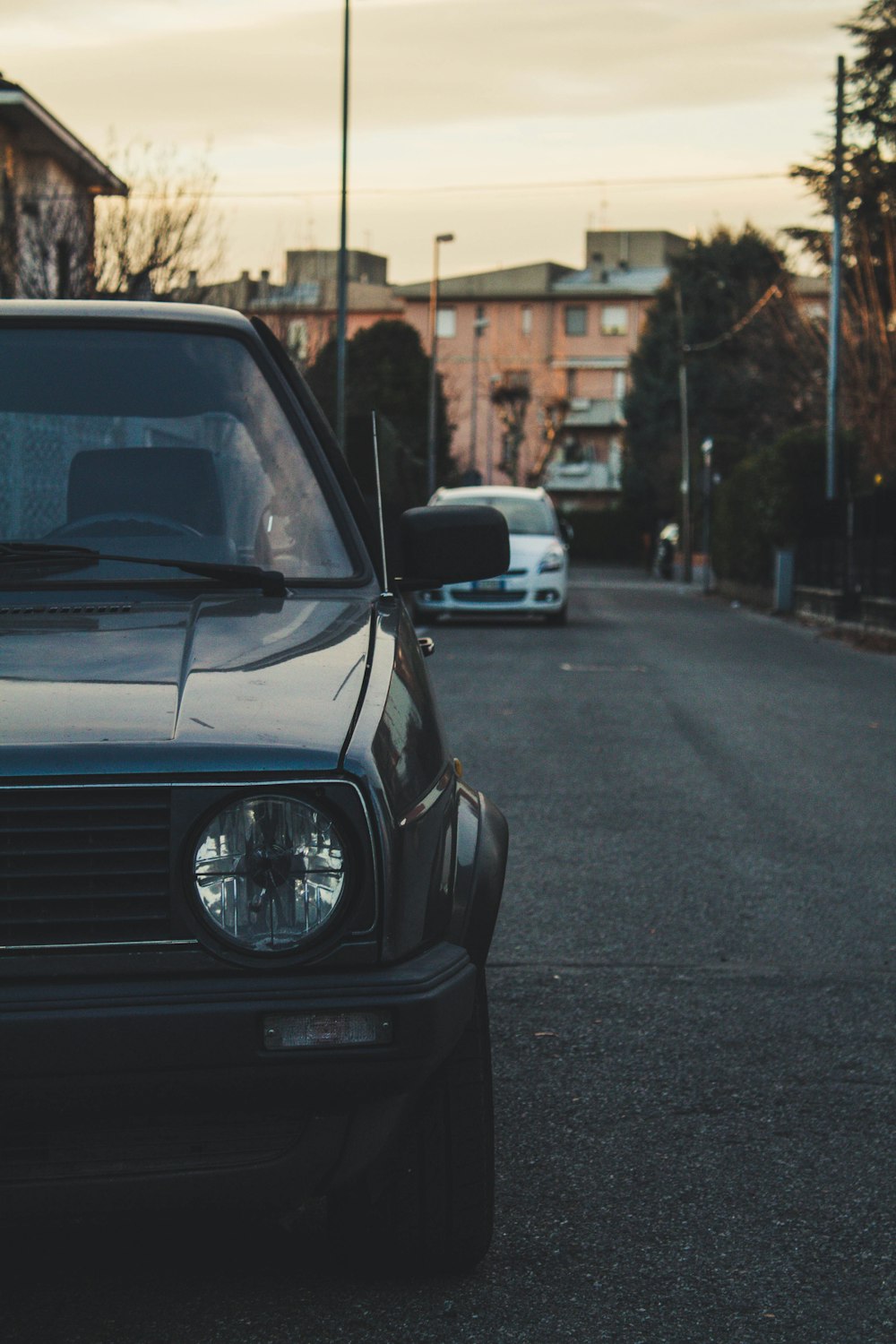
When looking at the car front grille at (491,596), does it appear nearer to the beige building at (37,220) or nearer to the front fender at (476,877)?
the beige building at (37,220)

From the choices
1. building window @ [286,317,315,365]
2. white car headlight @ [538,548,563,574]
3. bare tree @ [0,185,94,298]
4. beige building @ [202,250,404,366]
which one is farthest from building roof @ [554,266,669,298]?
white car headlight @ [538,548,563,574]

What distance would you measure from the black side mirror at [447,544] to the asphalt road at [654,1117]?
Result: 1144 millimetres

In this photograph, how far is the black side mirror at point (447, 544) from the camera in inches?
152

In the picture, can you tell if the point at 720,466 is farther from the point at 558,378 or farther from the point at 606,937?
the point at 606,937

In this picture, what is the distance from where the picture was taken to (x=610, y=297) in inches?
3910

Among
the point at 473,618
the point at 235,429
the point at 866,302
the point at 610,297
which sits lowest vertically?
the point at 473,618

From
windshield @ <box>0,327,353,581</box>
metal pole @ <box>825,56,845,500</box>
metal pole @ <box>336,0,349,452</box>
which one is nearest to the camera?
windshield @ <box>0,327,353,581</box>

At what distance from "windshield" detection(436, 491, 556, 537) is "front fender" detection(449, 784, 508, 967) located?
19601 millimetres

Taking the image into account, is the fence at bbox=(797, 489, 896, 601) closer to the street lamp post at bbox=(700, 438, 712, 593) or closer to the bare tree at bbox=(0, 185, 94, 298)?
the street lamp post at bbox=(700, 438, 712, 593)

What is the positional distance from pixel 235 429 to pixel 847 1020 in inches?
87.1

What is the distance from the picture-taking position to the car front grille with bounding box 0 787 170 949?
247 cm

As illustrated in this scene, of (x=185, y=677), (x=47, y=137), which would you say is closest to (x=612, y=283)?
(x=47, y=137)

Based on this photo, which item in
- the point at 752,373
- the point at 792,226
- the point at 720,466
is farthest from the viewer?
the point at 752,373

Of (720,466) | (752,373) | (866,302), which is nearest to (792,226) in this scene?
(866,302)
